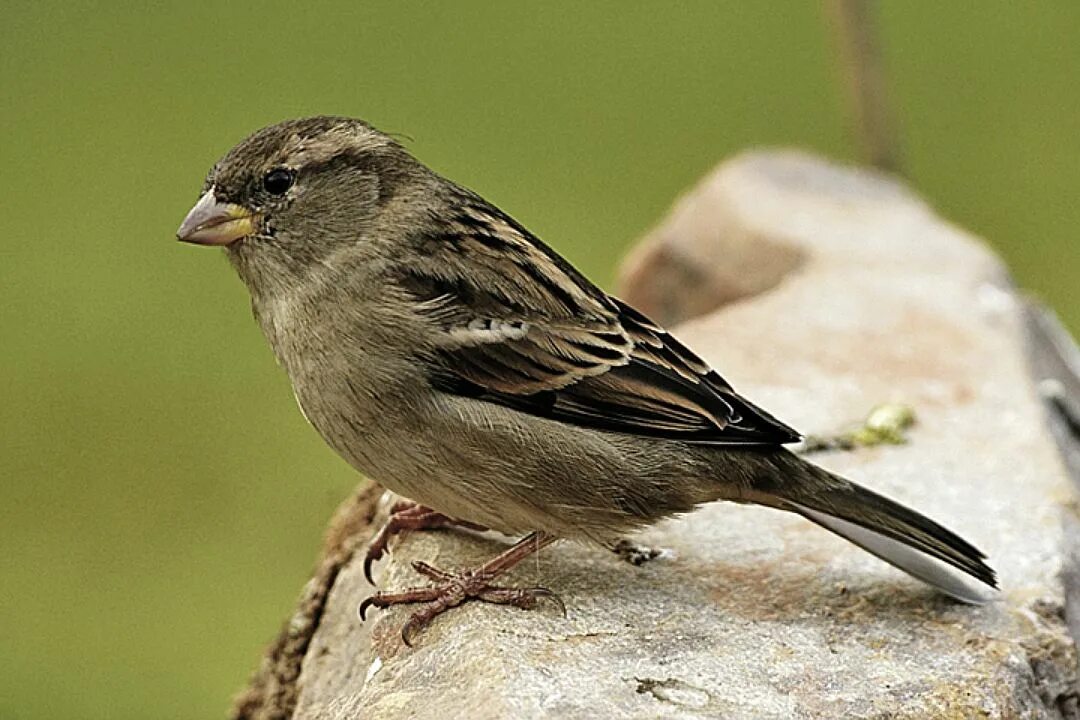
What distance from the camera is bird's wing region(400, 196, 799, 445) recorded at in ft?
8.96

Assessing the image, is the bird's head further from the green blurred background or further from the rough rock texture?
the green blurred background

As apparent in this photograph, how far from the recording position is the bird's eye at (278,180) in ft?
9.14

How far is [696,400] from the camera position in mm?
2779

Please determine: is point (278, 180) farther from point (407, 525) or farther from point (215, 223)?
point (407, 525)

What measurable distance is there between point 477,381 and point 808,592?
2.32ft

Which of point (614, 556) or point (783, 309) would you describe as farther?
point (783, 309)

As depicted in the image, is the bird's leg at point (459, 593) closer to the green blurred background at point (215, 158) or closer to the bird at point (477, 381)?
the bird at point (477, 381)

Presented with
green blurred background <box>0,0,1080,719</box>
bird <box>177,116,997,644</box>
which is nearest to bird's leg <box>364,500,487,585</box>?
bird <box>177,116,997,644</box>

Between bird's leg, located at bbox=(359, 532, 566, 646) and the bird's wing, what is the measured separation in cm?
28

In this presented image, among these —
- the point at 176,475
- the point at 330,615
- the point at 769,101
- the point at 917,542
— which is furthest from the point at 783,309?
the point at 769,101

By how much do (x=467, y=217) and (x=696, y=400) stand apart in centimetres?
54

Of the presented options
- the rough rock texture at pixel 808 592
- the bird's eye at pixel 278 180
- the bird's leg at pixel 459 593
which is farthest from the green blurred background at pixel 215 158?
the bird's eye at pixel 278 180

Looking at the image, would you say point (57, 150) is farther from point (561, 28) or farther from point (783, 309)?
point (783, 309)

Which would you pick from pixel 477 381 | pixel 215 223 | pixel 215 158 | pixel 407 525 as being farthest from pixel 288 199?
pixel 215 158
